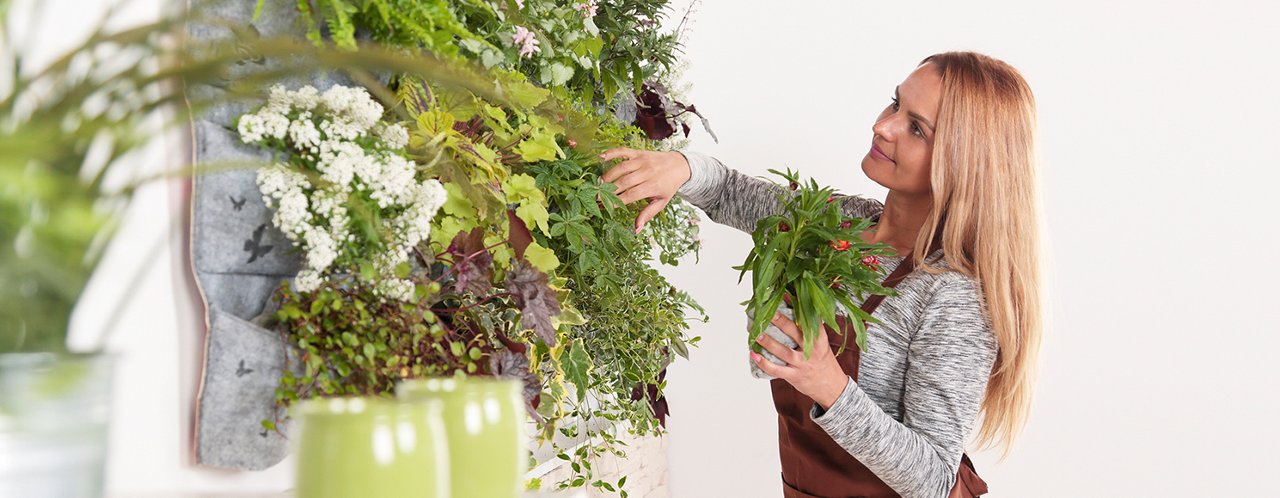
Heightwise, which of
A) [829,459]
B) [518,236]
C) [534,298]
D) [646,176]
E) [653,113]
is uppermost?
[653,113]

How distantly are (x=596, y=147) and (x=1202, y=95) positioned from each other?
202 centimetres

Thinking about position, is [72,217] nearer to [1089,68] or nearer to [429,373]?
[429,373]

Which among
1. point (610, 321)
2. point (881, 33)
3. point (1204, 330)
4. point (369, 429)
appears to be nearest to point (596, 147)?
point (610, 321)

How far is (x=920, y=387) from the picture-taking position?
64.4 inches

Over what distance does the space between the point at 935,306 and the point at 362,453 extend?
127 cm

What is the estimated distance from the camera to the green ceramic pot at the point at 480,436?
0.74 metres

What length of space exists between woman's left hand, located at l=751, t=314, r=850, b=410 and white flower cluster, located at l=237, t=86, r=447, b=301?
0.75 metres

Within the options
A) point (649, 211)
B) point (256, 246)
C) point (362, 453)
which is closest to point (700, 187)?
point (649, 211)

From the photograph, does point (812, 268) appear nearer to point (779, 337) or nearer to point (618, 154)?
A: point (779, 337)

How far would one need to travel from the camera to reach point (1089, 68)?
2.67 meters

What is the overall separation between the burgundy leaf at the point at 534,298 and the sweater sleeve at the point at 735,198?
2.59 ft

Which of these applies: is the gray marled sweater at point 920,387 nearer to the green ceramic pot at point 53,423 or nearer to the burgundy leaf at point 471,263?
the burgundy leaf at point 471,263

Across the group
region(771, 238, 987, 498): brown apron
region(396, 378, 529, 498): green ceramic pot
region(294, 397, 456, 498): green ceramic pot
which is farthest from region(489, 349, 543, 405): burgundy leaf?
region(771, 238, 987, 498): brown apron

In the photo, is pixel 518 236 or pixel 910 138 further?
pixel 910 138
